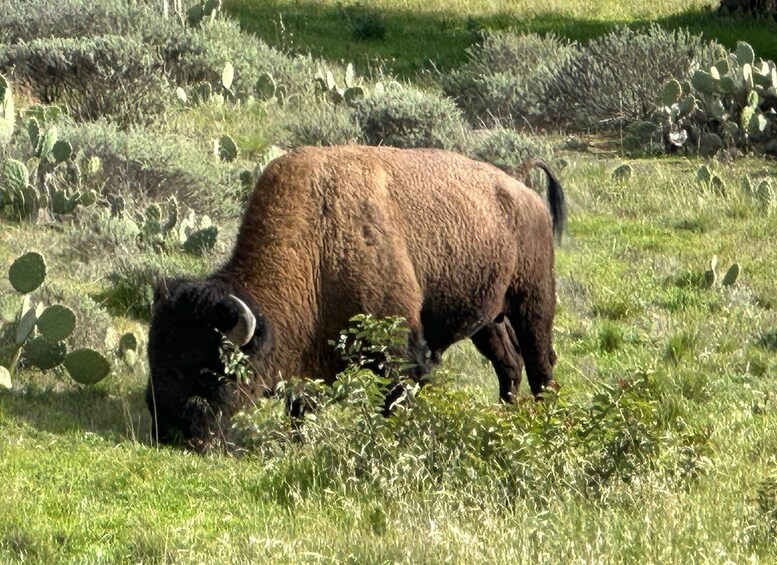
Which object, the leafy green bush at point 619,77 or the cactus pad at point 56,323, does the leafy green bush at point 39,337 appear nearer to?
the cactus pad at point 56,323

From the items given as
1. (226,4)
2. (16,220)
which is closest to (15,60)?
(16,220)

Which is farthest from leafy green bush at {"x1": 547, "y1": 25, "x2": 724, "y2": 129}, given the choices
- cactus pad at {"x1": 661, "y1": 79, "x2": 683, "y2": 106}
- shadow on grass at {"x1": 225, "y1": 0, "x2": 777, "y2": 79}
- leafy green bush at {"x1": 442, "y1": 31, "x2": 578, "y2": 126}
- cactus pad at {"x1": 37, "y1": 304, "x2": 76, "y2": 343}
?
cactus pad at {"x1": 37, "y1": 304, "x2": 76, "y2": 343}

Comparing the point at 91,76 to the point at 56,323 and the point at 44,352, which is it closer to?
the point at 44,352

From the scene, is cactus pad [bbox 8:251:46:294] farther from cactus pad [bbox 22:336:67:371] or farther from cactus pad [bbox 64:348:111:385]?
cactus pad [bbox 64:348:111:385]

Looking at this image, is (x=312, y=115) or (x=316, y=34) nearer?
(x=312, y=115)

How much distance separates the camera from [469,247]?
9.30 metres

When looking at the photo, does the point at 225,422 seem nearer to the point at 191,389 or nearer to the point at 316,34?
the point at 191,389

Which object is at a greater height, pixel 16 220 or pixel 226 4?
pixel 16 220

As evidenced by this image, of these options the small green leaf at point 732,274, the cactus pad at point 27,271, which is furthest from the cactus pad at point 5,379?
the small green leaf at point 732,274

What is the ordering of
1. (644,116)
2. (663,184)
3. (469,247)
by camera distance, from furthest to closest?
(644,116) < (663,184) < (469,247)

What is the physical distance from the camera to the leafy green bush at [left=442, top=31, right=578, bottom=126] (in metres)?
20.2

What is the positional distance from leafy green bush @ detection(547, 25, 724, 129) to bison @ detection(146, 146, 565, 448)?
10.0 metres

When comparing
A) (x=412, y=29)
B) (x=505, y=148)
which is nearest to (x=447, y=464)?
(x=505, y=148)

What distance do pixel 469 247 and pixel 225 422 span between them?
1.97m
